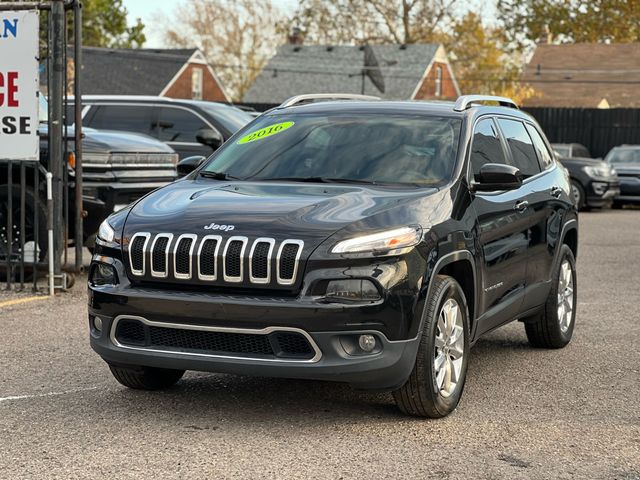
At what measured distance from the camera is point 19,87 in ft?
32.3

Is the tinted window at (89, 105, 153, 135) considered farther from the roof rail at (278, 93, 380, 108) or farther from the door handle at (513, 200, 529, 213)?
the door handle at (513, 200, 529, 213)

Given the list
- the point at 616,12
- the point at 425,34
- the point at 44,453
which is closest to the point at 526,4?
the point at 616,12

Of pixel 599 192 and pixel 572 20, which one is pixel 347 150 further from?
pixel 572 20

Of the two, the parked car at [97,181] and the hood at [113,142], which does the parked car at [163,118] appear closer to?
the hood at [113,142]

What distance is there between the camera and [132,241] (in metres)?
5.60

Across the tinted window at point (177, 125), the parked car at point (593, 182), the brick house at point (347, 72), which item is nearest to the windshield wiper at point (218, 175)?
the tinted window at point (177, 125)

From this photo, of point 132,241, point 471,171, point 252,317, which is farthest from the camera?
point 471,171

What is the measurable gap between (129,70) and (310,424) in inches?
1970

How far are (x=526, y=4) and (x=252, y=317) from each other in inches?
2733

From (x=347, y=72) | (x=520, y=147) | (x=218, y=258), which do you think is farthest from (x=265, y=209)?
(x=347, y=72)

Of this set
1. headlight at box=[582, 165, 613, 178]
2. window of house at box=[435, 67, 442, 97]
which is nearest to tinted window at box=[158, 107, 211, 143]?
headlight at box=[582, 165, 613, 178]

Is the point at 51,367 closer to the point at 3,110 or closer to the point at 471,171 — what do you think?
the point at 471,171

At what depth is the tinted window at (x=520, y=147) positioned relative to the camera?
748cm

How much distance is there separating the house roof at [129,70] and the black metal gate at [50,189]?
42.6 m
